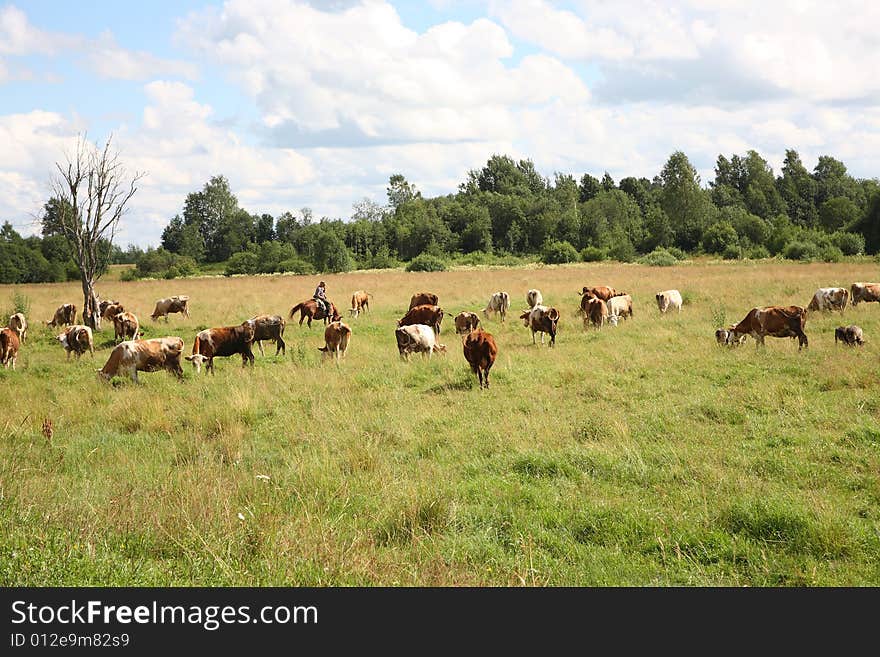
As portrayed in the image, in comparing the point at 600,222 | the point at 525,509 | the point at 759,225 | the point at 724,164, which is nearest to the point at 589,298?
the point at 525,509

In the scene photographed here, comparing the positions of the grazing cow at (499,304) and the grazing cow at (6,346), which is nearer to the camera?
the grazing cow at (6,346)

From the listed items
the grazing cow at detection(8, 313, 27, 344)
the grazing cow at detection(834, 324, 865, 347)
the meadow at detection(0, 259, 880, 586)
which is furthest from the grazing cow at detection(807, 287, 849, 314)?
the grazing cow at detection(8, 313, 27, 344)

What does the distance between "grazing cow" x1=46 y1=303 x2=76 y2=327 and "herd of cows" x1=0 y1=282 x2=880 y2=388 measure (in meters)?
0.03

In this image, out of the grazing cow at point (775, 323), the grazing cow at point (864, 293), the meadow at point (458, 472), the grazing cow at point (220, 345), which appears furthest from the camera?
the grazing cow at point (864, 293)

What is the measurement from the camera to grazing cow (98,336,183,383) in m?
15.0

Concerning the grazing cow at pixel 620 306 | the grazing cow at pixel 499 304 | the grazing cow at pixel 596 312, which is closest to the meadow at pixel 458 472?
the grazing cow at pixel 596 312

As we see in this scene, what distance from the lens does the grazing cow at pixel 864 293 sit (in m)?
24.0

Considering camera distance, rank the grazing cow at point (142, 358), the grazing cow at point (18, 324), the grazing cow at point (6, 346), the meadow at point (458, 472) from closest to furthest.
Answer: the meadow at point (458, 472) → the grazing cow at point (142, 358) → the grazing cow at point (6, 346) → the grazing cow at point (18, 324)

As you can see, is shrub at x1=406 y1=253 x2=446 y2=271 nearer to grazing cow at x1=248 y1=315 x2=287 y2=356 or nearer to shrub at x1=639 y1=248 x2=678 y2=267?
shrub at x1=639 y1=248 x2=678 y2=267

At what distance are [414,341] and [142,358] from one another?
20.7 ft

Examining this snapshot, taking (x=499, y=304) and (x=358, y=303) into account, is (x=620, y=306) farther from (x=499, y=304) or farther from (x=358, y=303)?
(x=358, y=303)

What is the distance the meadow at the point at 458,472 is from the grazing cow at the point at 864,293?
942cm

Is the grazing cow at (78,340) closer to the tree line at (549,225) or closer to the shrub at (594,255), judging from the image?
the tree line at (549,225)

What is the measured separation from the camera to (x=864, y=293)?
78.9 ft
